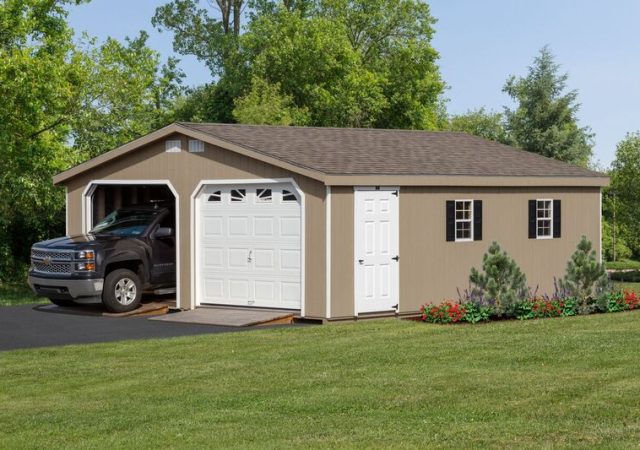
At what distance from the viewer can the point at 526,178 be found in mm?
23203

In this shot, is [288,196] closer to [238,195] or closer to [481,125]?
[238,195]

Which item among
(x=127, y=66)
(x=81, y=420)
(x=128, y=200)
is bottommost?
(x=81, y=420)

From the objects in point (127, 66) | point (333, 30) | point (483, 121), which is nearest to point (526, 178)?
point (127, 66)

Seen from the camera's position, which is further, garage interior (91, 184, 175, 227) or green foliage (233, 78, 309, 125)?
green foliage (233, 78, 309, 125)

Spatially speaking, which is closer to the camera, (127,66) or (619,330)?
(619,330)

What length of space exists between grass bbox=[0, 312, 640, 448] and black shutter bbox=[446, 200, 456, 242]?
4.08 meters

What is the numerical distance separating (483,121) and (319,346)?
68.3m

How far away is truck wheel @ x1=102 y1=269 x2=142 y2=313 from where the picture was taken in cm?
2166

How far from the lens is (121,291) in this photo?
21938mm

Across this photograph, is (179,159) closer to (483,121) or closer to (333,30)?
(333,30)

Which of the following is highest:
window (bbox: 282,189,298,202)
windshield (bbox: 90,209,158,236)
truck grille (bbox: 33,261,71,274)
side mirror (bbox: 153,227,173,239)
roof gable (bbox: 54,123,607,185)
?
roof gable (bbox: 54,123,607,185)

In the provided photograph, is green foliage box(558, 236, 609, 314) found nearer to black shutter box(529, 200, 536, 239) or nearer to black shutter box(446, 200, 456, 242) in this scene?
black shutter box(529, 200, 536, 239)

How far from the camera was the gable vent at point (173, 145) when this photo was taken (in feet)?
74.1

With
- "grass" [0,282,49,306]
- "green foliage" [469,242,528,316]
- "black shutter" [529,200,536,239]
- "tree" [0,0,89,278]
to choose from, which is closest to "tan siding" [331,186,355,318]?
"green foliage" [469,242,528,316]
